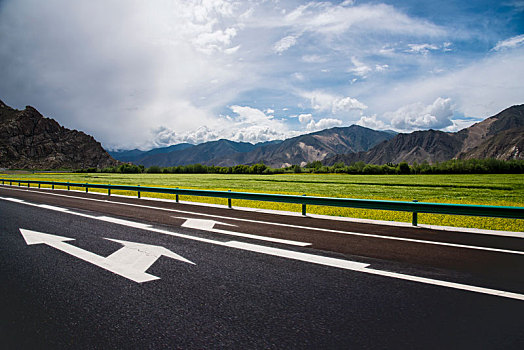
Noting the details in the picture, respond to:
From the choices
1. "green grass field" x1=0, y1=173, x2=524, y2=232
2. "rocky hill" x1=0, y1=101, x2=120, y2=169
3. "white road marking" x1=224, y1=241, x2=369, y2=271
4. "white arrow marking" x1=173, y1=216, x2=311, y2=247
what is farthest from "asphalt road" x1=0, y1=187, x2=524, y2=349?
"rocky hill" x1=0, y1=101, x2=120, y2=169

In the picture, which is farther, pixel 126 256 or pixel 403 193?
pixel 403 193

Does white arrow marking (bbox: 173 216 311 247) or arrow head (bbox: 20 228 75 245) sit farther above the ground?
arrow head (bbox: 20 228 75 245)

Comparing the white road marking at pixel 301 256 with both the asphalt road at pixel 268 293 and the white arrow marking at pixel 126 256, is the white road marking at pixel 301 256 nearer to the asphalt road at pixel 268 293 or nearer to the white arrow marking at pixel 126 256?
the asphalt road at pixel 268 293

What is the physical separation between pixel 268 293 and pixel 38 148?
709 ft

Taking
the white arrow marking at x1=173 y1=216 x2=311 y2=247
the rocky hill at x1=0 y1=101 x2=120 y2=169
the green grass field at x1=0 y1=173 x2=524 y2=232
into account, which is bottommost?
the green grass field at x1=0 y1=173 x2=524 y2=232

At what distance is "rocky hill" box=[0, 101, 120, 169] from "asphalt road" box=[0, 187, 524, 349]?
18914cm

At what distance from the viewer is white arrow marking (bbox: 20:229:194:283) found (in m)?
4.69

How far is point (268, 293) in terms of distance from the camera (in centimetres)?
386

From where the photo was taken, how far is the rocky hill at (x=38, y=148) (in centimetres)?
16450

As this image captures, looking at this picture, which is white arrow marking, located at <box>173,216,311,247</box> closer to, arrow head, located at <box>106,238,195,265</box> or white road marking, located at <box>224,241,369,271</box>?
white road marking, located at <box>224,241,369,271</box>

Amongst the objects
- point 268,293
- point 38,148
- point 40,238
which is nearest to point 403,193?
point 268,293

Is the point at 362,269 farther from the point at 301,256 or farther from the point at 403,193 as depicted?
the point at 403,193

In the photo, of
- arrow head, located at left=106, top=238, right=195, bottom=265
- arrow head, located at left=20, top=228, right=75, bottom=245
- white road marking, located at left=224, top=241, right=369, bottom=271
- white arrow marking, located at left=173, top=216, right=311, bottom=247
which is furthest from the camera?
arrow head, located at left=20, top=228, right=75, bottom=245

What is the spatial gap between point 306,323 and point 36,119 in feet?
814
